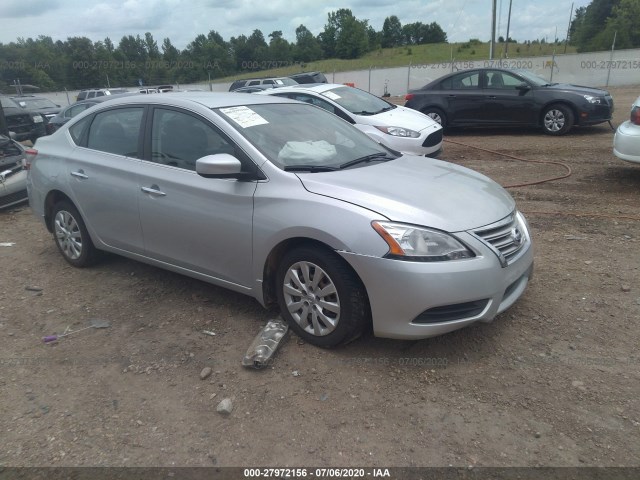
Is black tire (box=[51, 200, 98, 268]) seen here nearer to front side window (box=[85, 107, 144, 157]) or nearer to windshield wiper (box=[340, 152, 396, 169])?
front side window (box=[85, 107, 144, 157])

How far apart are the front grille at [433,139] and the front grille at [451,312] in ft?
18.9

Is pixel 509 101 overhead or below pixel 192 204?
overhead

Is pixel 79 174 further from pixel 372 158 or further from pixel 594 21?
pixel 594 21

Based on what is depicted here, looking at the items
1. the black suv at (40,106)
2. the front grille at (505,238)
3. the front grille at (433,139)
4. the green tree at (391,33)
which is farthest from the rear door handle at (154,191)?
the green tree at (391,33)

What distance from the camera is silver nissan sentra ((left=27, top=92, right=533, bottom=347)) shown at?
118 inches

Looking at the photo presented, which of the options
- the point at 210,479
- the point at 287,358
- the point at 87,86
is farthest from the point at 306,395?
the point at 87,86

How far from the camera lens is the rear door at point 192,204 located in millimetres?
3562

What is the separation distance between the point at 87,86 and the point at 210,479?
51881 millimetres

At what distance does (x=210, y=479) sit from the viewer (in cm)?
241

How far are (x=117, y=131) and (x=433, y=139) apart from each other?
5655mm

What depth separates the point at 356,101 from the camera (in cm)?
933

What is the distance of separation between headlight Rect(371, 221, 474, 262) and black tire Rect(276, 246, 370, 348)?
1.08ft

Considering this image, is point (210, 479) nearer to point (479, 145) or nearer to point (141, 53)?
point (479, 145)

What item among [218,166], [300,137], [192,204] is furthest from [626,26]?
[218,166]
